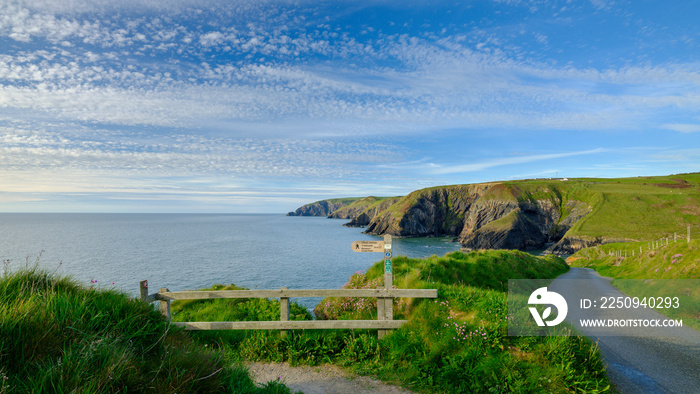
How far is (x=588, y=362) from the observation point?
21.5ft

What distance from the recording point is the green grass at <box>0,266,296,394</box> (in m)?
3.57

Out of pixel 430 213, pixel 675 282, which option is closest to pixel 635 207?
pixel 430 213

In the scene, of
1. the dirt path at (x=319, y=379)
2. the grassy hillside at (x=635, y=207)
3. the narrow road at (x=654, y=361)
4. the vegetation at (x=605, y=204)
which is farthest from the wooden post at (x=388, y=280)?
the grassy hillside at (x=635, y=207)

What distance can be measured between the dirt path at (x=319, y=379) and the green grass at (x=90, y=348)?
1.26m

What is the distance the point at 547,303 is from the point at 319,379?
6.21 meters

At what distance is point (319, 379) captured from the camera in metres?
6.97

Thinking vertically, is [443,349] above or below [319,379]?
above

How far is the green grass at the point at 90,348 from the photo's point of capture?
3.57 meters

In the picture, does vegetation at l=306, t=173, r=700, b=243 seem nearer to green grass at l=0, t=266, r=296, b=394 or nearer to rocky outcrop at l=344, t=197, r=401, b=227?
rocky outcrop at l=344, t=197, r=401, b=227

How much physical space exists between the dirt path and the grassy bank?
26 centimetres

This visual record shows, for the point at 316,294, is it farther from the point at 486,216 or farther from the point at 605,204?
the point at 605,204

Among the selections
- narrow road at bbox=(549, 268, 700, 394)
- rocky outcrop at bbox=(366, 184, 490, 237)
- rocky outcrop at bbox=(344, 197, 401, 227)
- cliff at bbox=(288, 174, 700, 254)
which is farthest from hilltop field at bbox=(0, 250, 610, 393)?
rocky outcrop at bbox=(344, 197, 401, 227)

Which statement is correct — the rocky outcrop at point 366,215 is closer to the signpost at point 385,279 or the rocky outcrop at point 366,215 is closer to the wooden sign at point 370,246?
the wooden sign at point 370,246

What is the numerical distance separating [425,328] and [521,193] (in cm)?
13936
